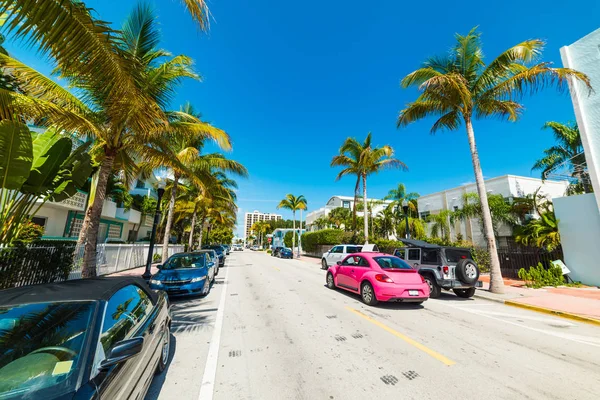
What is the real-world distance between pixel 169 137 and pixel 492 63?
1388cm

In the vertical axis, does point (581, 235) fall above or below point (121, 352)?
above

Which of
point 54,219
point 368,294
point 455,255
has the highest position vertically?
point 54,219

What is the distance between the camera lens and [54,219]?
59.3 ft

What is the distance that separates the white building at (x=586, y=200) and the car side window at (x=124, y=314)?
16805mm

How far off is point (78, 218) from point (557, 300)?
30.0m

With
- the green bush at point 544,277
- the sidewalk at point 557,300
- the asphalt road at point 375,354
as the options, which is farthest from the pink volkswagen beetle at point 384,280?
the green bush at point 544,277

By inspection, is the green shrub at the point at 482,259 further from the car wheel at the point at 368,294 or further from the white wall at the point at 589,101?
the car wheel at the point at 368,294

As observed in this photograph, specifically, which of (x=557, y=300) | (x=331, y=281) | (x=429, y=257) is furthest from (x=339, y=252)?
(x=557, y=300)

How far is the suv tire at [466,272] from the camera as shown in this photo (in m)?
8.23

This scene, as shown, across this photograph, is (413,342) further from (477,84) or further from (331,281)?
(477,84)

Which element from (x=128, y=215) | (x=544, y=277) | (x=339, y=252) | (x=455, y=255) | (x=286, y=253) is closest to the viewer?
(x=455, y=255)

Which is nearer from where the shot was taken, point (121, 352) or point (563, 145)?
point (121, 352)

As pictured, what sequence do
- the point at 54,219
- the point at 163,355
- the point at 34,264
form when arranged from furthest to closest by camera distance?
the point at 54,219
the point at 34,264
the point at 163,355

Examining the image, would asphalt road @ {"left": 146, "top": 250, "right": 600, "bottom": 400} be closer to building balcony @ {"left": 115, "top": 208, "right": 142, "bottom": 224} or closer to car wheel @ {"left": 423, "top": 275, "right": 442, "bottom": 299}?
car wheel @ {"left": 423, "top": 275, "right": 442, "bottom": 299}
